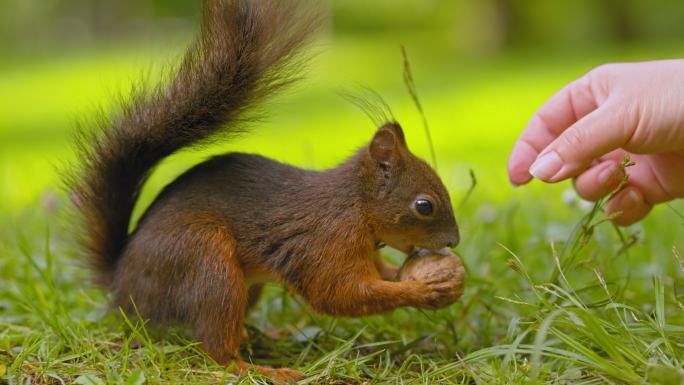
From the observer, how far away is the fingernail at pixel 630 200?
2.39m

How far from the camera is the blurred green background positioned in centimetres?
419

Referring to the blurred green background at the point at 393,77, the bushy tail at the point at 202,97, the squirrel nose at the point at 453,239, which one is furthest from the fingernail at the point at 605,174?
the bushy tail at the point at 202,97

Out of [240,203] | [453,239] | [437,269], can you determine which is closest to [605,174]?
[453,239]

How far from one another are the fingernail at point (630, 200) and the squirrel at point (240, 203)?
2.16 ft

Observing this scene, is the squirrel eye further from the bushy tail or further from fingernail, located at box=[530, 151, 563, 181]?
the bushy tail

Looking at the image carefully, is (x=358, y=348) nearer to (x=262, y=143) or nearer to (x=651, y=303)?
(x=651, y=303)

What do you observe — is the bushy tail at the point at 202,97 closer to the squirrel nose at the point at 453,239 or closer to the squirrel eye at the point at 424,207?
the squirrel eye at the point at 424,207

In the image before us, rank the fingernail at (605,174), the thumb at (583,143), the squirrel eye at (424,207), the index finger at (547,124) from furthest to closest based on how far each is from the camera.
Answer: the index finger at (547,124) → the fingernail at (605,174) → the squirrel eye at (424,207) → the thumb at (583,143)

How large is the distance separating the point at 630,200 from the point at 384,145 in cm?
85

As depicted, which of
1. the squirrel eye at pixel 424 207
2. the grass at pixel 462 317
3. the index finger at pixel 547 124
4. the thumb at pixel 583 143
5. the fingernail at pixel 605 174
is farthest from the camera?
the index finger at pixel 547 124

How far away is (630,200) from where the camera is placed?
2.40 m

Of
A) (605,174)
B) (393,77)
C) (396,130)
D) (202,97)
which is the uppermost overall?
(202,97)

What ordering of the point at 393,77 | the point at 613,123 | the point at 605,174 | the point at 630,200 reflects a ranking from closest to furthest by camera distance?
the point at 613,123 < the point at 605,174 < the point at 630,200 < the point at 393,77

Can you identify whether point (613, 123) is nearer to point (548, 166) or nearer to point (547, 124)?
point (548, 166)
